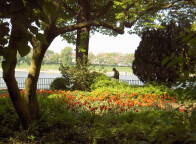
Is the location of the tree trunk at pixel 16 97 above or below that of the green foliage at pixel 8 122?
above

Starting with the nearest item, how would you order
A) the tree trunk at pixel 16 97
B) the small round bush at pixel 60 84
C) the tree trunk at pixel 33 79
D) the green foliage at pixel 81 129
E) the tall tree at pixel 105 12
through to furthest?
the tree trunk at pixel 16 97, the green foliage at pixel 81 129, the tree trunk at pixel 33 79, the tall tree at pixel 105 12, the small round bush at pixel 60 84

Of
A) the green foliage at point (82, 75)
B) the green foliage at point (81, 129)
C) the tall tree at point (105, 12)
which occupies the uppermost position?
the tall tree at point (105, 12)

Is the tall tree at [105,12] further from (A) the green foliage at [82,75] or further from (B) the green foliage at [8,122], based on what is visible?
(B) the green foliage at [8,122]

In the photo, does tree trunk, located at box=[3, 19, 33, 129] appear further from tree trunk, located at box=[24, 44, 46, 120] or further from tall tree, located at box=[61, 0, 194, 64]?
tall tree, located at box=[61, 0, 194, 64]

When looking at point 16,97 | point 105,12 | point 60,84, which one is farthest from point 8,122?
point 105,12

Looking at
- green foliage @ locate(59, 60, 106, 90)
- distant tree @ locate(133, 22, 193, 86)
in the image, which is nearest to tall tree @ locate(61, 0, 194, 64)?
green foliage @ locate(59, 60, 106, 90)

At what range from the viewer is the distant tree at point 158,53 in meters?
12.6

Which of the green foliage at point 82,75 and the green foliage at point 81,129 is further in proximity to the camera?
the green foliage at point 82,75

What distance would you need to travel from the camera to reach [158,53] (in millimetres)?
13031

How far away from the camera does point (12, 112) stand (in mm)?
5883

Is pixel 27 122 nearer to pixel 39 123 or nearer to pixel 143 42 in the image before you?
pixel 39 123

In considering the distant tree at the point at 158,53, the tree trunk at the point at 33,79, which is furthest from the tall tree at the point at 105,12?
the tree trunk at the point at 33,79

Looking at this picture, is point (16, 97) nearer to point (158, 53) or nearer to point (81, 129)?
point (81, 129)

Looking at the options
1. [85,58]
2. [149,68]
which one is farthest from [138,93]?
[85,58]
